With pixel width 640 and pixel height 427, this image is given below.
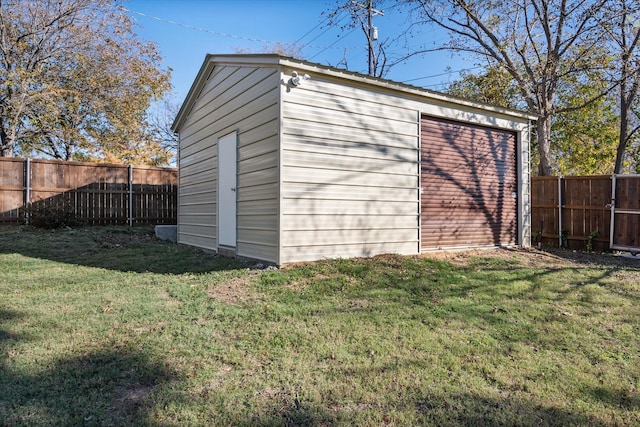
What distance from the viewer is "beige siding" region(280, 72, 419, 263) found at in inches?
212

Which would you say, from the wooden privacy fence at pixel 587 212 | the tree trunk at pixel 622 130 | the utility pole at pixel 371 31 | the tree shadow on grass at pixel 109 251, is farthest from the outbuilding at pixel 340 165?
the utility pole at pixel 371 31

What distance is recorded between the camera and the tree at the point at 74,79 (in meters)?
13.3

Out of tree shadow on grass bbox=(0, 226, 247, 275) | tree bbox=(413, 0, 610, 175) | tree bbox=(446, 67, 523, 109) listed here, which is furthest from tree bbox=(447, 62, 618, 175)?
tree shadow on grass bbox=(0, 226, 247, 275)

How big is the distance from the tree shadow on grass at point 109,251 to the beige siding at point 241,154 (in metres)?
0.55

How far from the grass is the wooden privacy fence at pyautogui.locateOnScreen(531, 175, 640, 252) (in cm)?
315

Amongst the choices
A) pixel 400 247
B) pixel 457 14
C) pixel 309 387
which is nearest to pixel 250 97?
pixel 400 247

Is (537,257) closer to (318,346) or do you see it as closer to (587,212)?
(587,212)

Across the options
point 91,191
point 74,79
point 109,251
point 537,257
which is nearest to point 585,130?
point 537,257

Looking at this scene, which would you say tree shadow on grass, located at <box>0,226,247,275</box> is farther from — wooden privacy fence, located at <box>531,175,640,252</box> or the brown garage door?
wooden privacy fence, located at <box>531,175,640,252</box>

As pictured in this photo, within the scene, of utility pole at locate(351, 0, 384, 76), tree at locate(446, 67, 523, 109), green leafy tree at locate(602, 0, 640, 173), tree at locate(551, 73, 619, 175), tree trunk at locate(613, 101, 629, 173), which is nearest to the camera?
green leafy tree at locate(602, 0, 640, 173)

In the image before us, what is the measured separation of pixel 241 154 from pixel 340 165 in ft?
5.51

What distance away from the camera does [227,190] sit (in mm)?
6785

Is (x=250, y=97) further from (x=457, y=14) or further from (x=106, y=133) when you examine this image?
(x=106, y=133)

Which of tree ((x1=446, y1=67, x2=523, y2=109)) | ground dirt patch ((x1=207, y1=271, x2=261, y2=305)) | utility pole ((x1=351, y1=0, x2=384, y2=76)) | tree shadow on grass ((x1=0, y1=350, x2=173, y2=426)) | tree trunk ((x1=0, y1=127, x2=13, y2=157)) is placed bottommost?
tree shadow on grass ((x1=0, y1=350, x2=173, y2=426))
